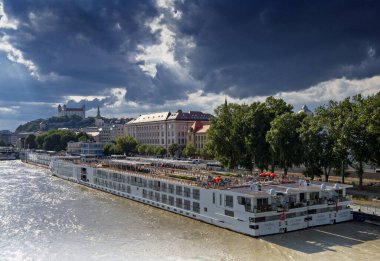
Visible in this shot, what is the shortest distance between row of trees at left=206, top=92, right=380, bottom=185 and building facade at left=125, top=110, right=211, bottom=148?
83.8 metres

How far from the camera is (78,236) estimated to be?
142ft

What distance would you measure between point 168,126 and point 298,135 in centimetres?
10775

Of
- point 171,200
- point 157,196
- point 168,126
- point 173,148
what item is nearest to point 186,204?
point 171,200

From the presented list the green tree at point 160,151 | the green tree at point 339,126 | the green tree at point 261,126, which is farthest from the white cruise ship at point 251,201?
the green tree at point 160,151

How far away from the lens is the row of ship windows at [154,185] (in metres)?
51.5

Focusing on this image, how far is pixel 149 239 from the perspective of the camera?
4166 cm

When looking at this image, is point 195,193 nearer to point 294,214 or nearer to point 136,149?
point 294,214

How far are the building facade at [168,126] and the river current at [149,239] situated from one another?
114209 mm

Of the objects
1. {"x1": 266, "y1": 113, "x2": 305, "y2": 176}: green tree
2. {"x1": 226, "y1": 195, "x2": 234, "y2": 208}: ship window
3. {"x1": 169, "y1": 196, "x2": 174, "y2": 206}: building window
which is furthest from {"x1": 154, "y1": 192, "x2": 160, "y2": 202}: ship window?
{"x1": 266, "y1": 113, "x2": 305, "y2": 176}: green tree

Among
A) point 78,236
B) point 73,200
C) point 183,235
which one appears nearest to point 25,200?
point 73,200

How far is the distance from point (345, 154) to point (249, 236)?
93.9 feet

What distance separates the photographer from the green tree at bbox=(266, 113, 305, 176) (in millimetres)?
70188

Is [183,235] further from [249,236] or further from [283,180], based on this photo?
[283,180]

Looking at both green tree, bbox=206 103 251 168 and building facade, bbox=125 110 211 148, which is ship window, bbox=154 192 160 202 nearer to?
green tree, bbox=206 103 251 168
